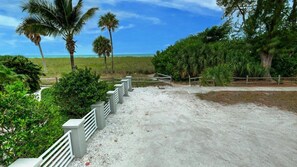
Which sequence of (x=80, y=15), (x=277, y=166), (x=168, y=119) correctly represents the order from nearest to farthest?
(x=277, y=166) < (x=168, y=119) < (x=80, y=15)

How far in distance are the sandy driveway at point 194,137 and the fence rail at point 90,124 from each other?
0.18 m

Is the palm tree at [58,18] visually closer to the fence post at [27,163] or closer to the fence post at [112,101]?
the fence post at [112,101]

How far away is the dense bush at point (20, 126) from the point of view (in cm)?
314

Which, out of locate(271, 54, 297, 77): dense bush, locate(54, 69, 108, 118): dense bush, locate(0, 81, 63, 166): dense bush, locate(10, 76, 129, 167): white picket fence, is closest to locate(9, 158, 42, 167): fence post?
locate(10, 76, 129, 167): white picket fence

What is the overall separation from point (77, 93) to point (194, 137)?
12.7 ft

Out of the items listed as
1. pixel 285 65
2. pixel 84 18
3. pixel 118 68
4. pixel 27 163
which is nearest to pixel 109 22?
pixel 118 68

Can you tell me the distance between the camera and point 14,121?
3.17 m

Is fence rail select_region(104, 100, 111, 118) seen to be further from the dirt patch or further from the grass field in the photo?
the grass field

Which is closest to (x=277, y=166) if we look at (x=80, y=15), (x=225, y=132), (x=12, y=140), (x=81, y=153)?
(x=225, y=132)

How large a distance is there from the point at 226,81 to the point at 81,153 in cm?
1164

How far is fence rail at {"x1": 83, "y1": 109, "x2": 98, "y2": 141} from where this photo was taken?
18.2ft

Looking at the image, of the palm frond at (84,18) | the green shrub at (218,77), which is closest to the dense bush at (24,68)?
the palm frond at (84,18)

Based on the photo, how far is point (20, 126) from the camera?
10.6 ft

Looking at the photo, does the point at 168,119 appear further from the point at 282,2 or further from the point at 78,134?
the point at 282,2
